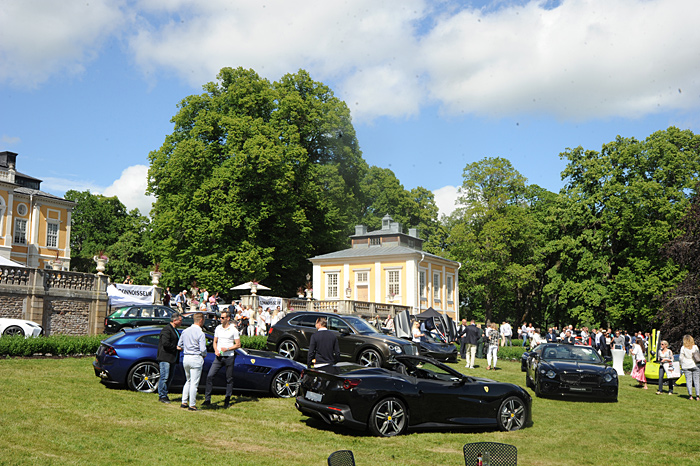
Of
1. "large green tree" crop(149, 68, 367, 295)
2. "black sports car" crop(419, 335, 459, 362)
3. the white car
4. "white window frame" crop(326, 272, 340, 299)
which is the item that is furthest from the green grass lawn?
"white window frame" crop(326, 272, 340, 299)

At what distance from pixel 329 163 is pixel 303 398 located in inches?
1692

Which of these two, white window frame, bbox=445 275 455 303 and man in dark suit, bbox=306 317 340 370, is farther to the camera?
white window frame, bbox=445 275 455 303

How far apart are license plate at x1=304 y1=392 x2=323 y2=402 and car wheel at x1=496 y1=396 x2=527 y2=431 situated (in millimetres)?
3443

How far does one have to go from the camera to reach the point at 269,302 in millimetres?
→ 36500

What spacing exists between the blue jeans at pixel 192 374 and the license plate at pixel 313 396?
2397 mm

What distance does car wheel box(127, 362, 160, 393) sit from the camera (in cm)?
1337

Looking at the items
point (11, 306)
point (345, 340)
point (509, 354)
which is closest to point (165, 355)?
point (345, 340)

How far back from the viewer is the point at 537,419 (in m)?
13.1

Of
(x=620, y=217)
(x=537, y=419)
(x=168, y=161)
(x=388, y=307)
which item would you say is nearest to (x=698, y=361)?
(x=537, y=419)

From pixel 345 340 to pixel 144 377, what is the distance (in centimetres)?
580

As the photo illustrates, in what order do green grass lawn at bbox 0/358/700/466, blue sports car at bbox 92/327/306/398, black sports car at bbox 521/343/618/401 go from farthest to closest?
black sports car at bbox 521/343/618/401 < blue sports car at bbox 92/327/306/398 < green grass lawn at bbox 0/358/700/466

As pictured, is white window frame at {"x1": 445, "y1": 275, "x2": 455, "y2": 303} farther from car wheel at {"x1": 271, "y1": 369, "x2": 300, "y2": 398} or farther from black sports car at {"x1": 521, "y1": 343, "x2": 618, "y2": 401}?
Result: car wheel at {"x1": 271, "y1": 369, "x2": 300, "y2": 398}

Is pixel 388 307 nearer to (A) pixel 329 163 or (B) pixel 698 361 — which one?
(A) pixel 329 163

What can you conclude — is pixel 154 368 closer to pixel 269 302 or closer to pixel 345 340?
pixel 345 340
